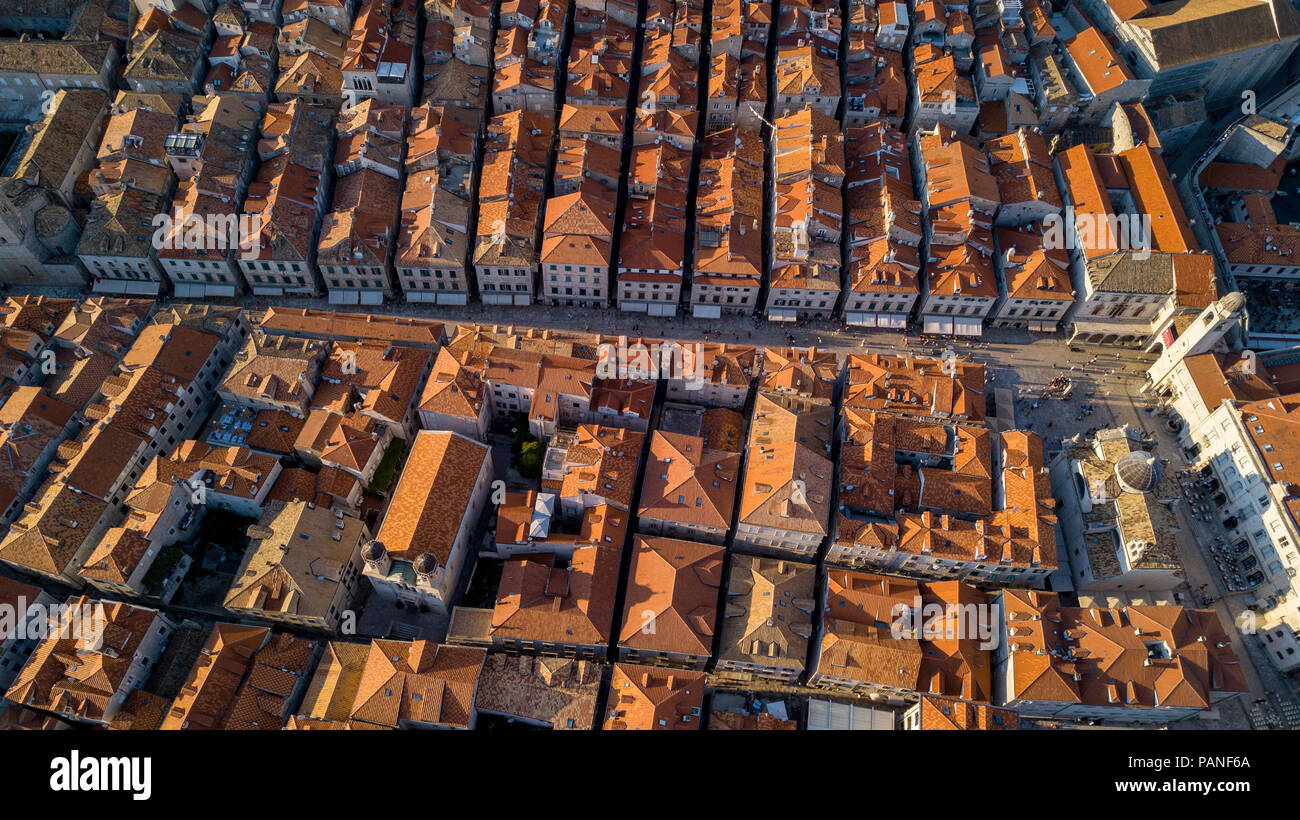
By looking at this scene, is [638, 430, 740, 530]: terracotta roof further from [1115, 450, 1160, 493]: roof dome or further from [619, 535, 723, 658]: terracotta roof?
[1115, 450, 1160, 493]: roof dome

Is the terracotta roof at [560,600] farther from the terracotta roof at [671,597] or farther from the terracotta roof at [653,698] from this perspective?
the terracotta roof at [653,698]

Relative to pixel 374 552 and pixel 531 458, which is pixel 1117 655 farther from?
pixel 374 552

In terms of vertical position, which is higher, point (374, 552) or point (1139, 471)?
point (1139, 471)

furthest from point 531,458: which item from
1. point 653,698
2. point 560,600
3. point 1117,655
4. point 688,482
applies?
point 1117,655

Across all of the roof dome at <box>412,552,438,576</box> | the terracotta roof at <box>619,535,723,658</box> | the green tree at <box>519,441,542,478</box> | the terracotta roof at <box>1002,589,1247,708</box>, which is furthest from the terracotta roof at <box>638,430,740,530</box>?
the terracotta roof at <box>1002,589,1247,708</box>

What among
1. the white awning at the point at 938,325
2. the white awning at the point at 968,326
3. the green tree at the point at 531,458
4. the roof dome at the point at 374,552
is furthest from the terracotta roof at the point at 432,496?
the white awning at the point at 968,326

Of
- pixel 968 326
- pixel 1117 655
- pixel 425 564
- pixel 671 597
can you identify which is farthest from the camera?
pixel 968 326
